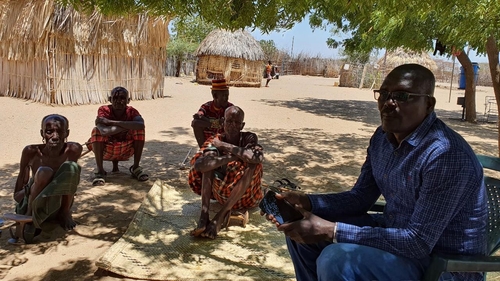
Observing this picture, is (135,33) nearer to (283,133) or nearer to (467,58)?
(283,133)

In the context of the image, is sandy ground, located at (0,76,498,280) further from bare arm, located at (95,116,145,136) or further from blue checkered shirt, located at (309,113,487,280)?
blue checkered shirt, located at (309,113,487,280)

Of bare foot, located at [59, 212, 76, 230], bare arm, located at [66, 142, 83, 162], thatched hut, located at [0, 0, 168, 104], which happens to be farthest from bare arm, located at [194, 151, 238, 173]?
thatched hut, located at [0, 0, 168, 104]

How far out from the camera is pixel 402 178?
1.86 metres

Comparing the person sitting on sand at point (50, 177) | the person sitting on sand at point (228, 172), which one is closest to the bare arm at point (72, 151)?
the person sitting on sand at point (50, 177)

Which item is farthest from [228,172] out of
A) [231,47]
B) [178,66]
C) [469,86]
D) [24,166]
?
[178,66]

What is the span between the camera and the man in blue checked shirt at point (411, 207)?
5.48 feet

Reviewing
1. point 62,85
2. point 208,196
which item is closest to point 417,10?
point 208,196

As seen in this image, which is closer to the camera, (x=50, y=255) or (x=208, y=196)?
(x=50, y=255)

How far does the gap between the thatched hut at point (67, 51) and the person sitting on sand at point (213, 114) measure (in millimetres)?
7213

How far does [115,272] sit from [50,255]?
661 millimetres

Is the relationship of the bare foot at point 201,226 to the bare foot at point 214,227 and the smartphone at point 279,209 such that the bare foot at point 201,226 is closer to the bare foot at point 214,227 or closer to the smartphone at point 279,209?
the bare foot at point 214,227

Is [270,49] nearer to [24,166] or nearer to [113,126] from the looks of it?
[113,126]

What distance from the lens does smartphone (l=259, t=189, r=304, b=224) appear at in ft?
6.72

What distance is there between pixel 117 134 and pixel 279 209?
336 centimetres
